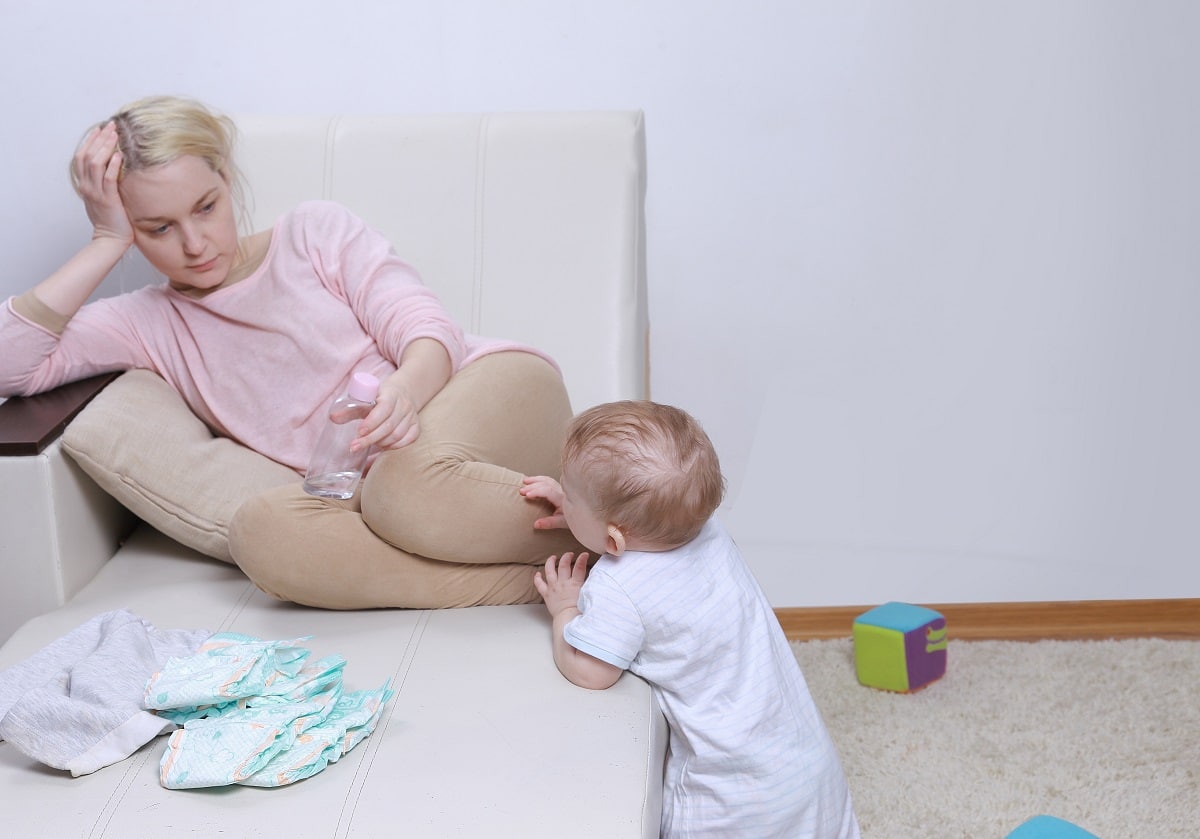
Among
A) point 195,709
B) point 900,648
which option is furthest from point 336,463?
point 900,648

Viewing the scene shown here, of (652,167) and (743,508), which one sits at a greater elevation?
(652,167)

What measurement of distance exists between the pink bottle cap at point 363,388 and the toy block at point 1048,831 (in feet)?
2.59

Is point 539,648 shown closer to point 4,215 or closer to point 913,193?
point 913,193

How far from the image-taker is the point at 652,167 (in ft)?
6.58

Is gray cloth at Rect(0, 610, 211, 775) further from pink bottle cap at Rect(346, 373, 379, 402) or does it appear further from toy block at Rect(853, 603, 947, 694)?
toy block at Rect(853, 603, 947, 694)

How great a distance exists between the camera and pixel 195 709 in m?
1.14

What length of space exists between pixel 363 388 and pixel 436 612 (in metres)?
0.28

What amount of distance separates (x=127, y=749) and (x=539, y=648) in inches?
16.4

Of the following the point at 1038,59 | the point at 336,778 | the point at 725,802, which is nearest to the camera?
the point at 336,778

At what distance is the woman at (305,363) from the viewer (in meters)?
1.36

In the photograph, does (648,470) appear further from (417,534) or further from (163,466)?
(163,466)

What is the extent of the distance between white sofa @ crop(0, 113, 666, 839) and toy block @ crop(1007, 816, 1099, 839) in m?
0.33

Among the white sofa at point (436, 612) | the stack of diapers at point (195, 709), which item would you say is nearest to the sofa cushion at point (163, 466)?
the white sofa at point (436, 612)

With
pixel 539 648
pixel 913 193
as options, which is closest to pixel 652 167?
pixel 913 193
